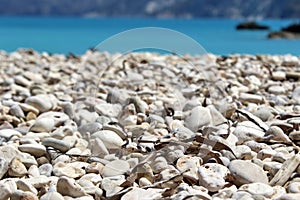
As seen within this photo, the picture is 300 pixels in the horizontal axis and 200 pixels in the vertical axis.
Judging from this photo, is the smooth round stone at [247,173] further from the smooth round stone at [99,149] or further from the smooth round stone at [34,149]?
the smooth round stone at [34,149]

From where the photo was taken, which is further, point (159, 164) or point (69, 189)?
point (159, 164)

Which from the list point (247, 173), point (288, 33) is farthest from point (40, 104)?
point (288, 33)

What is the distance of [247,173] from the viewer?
4.34ft

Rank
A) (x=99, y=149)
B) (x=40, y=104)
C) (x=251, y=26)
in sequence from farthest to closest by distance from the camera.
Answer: (x=251, y=26), (x=40, y=104), (x=99, y=149)

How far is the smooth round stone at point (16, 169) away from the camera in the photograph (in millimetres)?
1437

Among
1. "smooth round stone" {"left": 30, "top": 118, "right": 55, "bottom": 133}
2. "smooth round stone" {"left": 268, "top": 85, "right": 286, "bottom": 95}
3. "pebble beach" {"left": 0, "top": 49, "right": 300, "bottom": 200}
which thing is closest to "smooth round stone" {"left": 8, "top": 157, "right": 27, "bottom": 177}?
"pebble beach" {"left": 0, "top": 49, "right": 300, "bottom": 200}

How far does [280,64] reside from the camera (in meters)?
3.55

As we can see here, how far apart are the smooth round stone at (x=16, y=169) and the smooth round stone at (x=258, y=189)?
558mm

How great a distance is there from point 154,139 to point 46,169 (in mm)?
363

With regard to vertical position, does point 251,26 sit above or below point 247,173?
below

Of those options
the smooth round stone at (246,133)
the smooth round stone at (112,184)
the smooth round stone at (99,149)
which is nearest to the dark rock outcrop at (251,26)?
the smooth round stone at (246,133)

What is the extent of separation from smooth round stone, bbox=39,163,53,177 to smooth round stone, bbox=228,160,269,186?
18.3 inches

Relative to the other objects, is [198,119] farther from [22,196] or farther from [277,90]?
[277,90]

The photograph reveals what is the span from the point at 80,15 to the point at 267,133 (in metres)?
97.6
